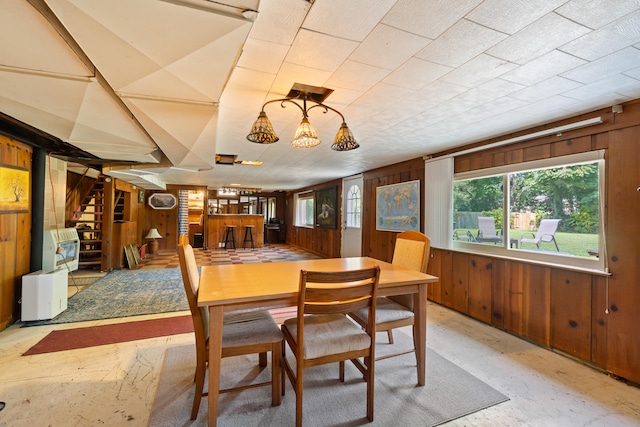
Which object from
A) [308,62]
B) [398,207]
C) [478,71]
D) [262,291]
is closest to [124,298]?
[262,291]

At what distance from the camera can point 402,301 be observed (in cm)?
229

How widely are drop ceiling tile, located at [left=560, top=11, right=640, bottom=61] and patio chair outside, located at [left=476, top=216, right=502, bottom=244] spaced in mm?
2038

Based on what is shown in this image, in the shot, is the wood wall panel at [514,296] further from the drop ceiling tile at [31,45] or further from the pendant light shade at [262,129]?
the drop ceiling tile at [31,45]

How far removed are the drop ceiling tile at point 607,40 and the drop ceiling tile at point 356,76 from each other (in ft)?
3.18

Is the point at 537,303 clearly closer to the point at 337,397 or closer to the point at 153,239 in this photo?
the point at 337,397

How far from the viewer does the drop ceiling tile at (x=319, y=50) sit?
1374 mm

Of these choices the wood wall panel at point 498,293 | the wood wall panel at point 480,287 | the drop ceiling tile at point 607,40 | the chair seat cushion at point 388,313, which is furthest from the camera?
the wood wall panel at point 480,287

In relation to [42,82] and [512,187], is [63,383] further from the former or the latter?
[512,187]

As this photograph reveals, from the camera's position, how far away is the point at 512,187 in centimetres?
302

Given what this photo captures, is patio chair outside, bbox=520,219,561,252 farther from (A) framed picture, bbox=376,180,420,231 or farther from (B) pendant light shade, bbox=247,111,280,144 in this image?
(B) pendant light shade, bbox=247,111,280,144

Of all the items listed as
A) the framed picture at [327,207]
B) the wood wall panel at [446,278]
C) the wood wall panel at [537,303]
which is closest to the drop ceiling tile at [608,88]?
the wood wall panel at [537,303]

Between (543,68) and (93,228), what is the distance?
711cm

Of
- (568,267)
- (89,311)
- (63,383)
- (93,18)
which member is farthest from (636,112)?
(89,311)

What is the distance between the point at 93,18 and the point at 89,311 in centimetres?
348
